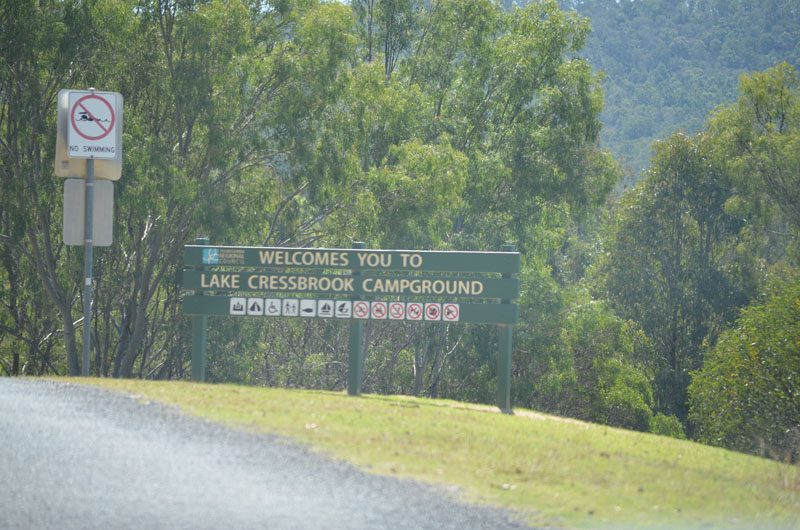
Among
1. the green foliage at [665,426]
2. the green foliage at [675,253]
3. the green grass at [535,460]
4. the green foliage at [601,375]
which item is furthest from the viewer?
the green foliage at [675,253]

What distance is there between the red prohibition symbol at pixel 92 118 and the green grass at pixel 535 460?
12.4 ft

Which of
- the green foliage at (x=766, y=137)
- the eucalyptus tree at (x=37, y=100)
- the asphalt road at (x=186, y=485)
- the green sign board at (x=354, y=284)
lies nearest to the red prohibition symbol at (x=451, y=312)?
the green sign board at (x=354, y=284)

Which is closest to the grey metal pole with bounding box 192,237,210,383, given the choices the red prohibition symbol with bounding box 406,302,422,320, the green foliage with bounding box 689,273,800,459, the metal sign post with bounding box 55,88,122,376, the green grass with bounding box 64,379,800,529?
the metal sign post with bounding box 55,88,122,376

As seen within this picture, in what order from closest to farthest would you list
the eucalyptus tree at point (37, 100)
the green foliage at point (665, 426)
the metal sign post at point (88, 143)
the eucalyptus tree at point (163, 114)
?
the metal sign post at point (88, 143) → the eucalyptus tree at point (37, 100) → the eucalyptus tree at point (163, 114) → the green foliage at point (665, 426)

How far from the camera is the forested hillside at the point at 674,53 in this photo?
135 meters

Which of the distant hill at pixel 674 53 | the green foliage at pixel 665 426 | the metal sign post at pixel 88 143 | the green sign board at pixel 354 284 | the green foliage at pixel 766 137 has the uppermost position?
the distant hill at pixel 674 53

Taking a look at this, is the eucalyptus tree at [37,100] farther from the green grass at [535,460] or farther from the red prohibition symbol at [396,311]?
the green grass at [535,460]

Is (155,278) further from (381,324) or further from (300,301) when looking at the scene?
(300,301)

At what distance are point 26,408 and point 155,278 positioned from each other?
63.7ft

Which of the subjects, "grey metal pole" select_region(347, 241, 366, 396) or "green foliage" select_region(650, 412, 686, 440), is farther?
"green foliage" select_region(650, 412, 686, 440)

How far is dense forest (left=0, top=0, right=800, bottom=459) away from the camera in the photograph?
26250mm

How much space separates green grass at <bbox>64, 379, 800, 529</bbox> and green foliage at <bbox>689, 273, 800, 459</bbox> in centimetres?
1603

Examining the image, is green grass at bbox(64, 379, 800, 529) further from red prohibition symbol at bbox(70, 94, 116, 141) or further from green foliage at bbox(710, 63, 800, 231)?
green foliage at bbox(710, 63, 800, 231)

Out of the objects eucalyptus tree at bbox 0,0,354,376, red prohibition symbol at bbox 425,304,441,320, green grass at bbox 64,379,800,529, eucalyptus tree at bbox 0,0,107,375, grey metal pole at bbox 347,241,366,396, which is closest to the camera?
green grass at bbox 64,379,800,529
